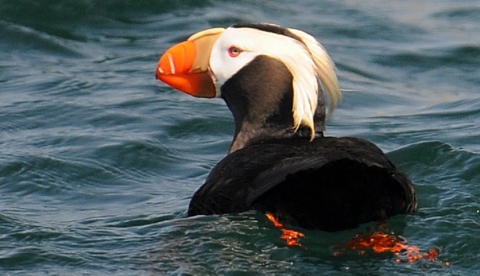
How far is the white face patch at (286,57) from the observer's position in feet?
19.2

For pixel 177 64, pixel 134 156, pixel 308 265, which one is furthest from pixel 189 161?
pixel 308 265

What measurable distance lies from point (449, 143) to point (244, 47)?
2.45m

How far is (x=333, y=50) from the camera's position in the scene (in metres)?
11.0

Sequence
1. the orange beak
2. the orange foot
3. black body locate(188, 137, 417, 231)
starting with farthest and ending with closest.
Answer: the orange beak
the orange foot
black body locate(188, 137, 417, 231)

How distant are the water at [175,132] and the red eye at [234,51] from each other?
0.89 metres

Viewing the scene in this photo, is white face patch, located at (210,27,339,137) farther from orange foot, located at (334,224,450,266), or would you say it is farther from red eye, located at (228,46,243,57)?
orange foot, located at (334,224,450,266)

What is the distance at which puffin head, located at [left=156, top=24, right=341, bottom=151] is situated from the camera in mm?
5907

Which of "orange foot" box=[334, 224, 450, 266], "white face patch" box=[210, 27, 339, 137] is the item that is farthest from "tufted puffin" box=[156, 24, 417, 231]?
"orange foot" box=[334, 224, 450, 266]

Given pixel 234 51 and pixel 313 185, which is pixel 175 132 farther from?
pixel 313 185

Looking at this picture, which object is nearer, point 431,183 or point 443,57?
point 431,183

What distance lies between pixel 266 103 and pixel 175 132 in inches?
96.1

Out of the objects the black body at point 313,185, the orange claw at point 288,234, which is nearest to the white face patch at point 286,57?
the black body at point 313,185

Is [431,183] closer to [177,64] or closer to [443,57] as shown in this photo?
[177,64]

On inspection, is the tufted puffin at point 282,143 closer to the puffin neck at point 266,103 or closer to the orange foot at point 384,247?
the puffin neck at point 266,103
